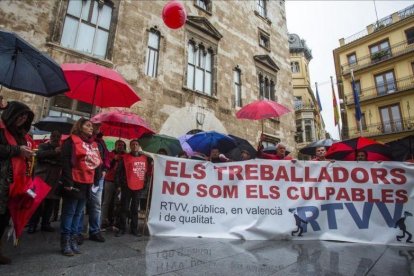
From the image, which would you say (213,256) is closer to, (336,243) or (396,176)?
(336,243)

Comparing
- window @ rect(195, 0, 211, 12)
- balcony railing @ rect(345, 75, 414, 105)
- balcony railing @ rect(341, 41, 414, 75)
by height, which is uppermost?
balcony railing @ rect(341, 41, 414, 75)

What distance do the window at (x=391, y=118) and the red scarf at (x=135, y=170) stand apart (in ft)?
86.2

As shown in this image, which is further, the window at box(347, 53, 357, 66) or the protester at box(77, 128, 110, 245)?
the window at box(347, 53, 357, 66)

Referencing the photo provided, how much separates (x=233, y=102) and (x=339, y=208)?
8.63 meters

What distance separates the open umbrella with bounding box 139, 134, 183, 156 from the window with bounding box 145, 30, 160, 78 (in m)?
3.62

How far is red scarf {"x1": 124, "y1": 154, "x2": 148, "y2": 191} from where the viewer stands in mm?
4750

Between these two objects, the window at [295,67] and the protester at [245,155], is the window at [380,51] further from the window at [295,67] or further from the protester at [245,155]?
Result: the protester at [245,155]

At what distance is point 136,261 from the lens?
3035 millimetres

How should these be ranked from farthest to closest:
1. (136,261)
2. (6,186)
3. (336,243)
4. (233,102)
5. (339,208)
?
(233,102), (339,208), (336,243), (136,261), (6,186)

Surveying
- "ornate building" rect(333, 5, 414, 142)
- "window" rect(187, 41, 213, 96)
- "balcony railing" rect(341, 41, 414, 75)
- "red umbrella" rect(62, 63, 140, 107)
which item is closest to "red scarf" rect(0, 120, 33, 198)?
"red umbrella" rect(62, 63, 140, 107)

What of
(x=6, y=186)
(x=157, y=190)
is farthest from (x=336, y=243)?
(x=6, y=186)

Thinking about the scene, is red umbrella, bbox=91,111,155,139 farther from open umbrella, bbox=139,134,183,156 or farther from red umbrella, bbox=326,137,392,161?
red umbrella, bbox=326,137,392,161

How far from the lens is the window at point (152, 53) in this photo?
9.99 metres

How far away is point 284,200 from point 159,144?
12.6 feet
